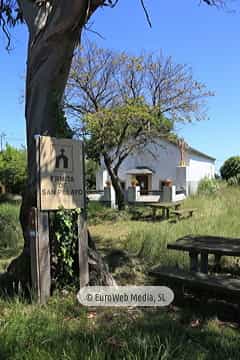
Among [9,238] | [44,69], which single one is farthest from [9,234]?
[44,69]

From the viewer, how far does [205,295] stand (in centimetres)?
411

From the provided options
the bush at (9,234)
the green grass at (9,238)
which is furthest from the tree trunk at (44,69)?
the bush at (9,234)

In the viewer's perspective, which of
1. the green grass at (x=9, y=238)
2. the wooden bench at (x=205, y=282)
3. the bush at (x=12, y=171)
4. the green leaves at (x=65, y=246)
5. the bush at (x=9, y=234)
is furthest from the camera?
the bush at (x=12, y=171)

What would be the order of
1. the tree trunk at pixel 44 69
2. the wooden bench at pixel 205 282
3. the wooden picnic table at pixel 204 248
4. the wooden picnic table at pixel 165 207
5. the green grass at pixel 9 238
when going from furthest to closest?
the wooden picnic table at pixel 165 207, the green grass at pixel 9 238, the wooden picnic table at pixel 204 248, the tree trunk at pixel 44 69, the wooden bench at pixel 205 282

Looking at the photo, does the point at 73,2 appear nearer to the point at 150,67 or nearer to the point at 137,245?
the point at 137,245

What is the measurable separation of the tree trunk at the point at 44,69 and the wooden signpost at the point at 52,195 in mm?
377

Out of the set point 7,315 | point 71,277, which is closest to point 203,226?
point 71,277

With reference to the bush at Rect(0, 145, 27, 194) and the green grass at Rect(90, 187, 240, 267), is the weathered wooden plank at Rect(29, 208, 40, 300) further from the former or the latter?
the bush at Rect(0, 145, 27, 194)

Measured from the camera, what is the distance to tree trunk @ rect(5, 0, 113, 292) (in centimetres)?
401

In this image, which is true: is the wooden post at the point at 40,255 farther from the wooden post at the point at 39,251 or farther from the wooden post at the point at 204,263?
the wooden post at the point at 204,263

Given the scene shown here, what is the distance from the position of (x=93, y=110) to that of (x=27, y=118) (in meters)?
11.4

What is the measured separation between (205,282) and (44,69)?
3071 mm

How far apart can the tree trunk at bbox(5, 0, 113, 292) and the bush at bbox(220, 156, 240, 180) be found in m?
25.8

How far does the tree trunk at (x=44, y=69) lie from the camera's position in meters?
4.01
